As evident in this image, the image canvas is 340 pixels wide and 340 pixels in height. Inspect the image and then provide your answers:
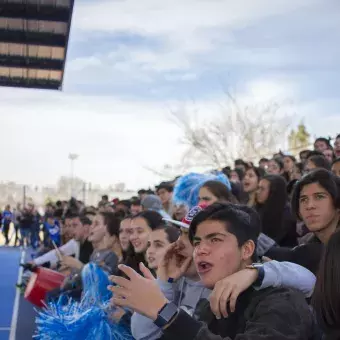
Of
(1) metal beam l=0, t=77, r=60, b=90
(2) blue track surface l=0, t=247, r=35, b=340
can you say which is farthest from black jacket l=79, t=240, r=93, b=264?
(1) metal beam l=0, t=77, r=60, b=90

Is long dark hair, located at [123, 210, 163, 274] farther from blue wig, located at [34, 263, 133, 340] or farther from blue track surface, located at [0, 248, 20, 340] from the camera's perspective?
blue track surface, located at [0, 248, 20, 340]

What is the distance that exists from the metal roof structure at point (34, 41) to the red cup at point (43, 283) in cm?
466

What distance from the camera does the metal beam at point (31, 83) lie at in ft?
49.7

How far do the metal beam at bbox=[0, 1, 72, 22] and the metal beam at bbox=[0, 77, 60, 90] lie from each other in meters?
4.10

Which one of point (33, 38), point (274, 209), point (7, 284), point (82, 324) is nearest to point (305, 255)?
point (82, 324)

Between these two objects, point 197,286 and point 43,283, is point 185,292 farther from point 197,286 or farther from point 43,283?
point 43,283

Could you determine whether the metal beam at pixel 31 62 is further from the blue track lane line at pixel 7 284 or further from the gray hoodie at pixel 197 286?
the gray hoodie at pixel 197 286

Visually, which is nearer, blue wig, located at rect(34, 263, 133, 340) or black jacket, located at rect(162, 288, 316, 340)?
black jacket, located at rect(162, 288, 316, 340)

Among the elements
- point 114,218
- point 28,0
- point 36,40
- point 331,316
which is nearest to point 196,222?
point 331,316

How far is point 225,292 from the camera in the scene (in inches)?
83.5

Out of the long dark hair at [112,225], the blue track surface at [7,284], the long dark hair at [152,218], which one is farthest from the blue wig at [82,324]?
the blue track surface at [7,284]

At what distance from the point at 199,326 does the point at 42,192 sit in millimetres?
46254

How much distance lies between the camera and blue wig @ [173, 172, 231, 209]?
471 centimetres

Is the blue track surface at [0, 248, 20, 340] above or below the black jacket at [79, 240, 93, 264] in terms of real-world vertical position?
below
